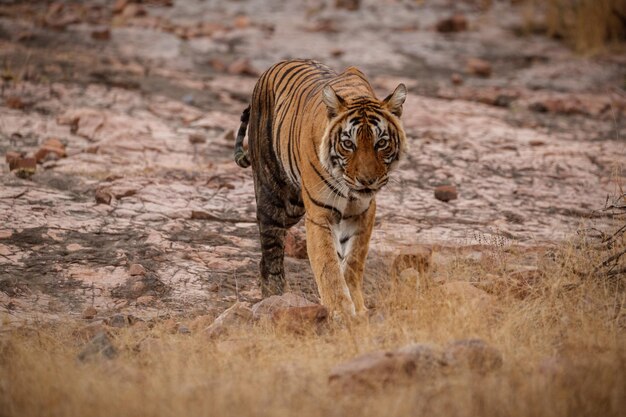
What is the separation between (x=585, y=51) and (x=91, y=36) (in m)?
7.24

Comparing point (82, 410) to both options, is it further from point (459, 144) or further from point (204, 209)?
point (459, 144)

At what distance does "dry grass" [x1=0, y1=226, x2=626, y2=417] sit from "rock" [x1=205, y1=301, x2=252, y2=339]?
120 millimetres

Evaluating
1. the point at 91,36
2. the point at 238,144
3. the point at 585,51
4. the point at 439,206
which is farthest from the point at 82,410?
the point at 585,51

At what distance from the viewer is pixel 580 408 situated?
371 centimetres

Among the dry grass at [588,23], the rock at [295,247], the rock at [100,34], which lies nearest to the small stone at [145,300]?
the rock at [295,247]

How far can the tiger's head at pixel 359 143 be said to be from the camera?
4906 mm

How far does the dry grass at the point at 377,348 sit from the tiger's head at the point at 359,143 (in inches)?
29.3

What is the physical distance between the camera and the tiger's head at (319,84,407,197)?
4.91m

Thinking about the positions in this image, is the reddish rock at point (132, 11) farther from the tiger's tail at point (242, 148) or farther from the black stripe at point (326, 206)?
the black stripe at point (326, 206)

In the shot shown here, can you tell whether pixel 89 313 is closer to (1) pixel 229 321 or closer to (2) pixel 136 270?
(2) pixel 136 270

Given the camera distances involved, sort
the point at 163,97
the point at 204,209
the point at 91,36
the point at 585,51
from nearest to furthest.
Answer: the point at 204,209, the point at 163,97, the point at 91,36, the point at 585,51

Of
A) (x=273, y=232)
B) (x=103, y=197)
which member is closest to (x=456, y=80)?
(x=103, y=197)

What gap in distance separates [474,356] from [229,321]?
4.92 feet

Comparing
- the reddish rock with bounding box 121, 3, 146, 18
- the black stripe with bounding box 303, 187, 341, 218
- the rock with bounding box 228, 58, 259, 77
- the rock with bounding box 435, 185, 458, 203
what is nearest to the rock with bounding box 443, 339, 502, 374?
the black stripe with bounding box 303, 187, 341, 218
